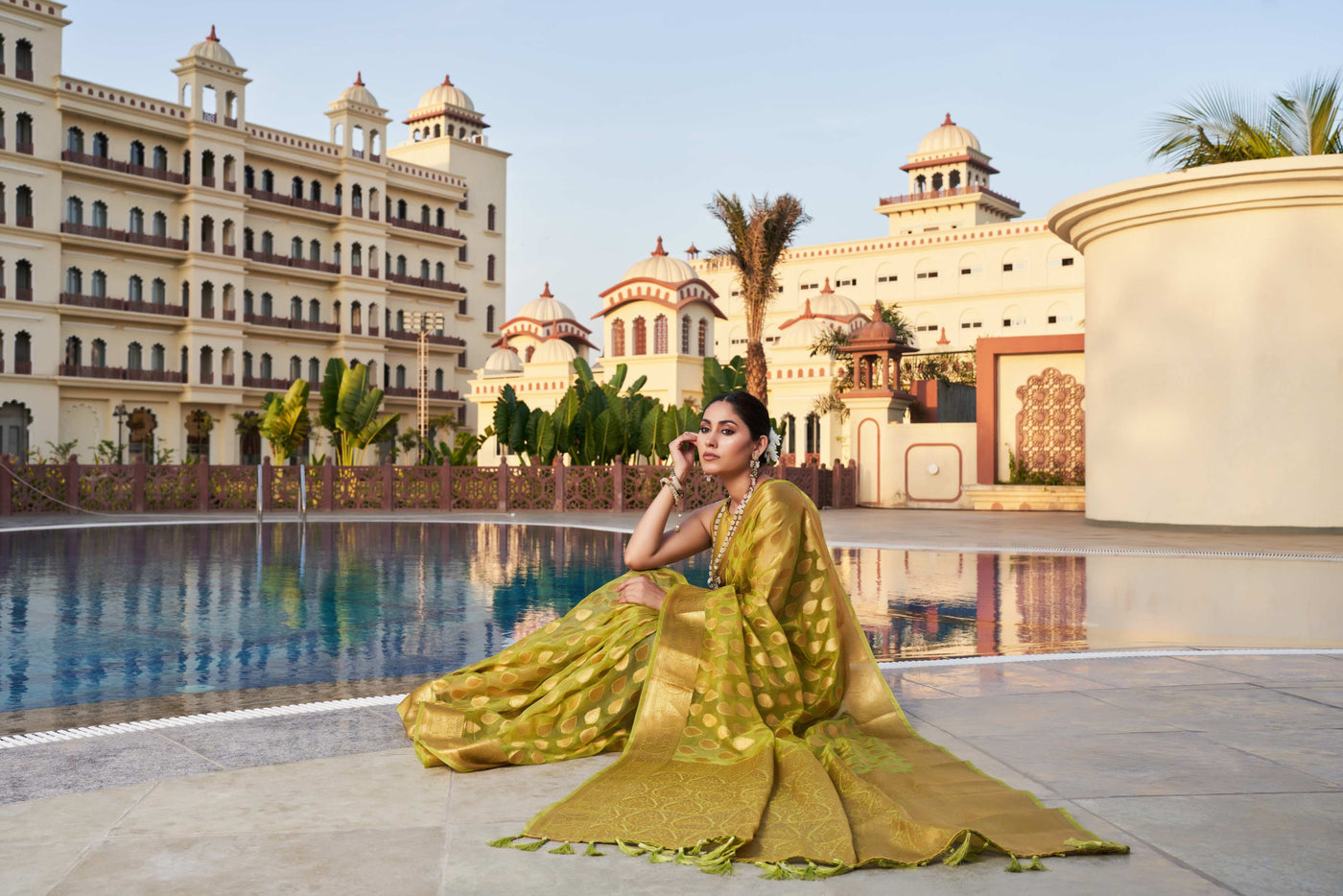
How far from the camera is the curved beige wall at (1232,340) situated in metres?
16.1

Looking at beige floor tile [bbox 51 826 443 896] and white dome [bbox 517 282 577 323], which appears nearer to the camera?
beige floor tile [bbox 51 826 443 896]

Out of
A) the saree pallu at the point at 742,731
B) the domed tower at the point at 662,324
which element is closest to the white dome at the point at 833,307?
the domed tower at the point at 662,324

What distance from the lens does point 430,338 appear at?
55.1m

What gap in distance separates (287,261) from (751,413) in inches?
1910

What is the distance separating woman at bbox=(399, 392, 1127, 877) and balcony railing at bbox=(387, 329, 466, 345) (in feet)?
164

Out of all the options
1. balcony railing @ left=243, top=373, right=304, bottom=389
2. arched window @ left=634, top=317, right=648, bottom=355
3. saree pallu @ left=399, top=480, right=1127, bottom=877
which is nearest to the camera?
saree pallu @ left=399, top=480, right=1127, bottom=877

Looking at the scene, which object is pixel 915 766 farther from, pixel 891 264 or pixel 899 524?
pixel 891 264

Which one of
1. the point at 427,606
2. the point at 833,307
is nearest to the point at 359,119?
the point at 833,307

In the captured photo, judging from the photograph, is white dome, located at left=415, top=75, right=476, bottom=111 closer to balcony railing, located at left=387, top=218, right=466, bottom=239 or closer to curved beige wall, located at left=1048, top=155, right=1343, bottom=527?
balcony railing, located at left=387, top=218, right=466, bottom=239

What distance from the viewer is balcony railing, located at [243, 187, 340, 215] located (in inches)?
1873

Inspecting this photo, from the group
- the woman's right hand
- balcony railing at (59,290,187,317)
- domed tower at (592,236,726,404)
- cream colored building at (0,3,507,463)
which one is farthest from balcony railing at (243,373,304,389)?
the woman's right hand

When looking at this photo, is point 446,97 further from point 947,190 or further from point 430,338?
point 947,190

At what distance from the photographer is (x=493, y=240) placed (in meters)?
59.4

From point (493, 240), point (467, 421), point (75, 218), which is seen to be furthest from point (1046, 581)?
point (493, 240)
